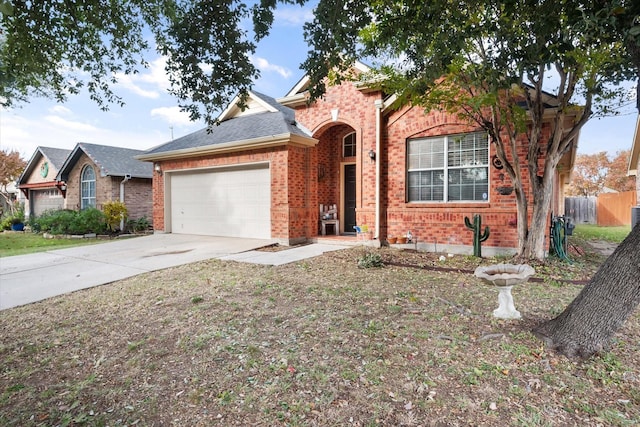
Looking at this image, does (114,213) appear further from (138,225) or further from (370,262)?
(370,262)

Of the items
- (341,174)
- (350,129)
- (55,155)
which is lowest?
(341,174)

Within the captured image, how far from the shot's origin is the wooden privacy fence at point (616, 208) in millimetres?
19578

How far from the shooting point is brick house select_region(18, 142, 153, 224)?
16922mm

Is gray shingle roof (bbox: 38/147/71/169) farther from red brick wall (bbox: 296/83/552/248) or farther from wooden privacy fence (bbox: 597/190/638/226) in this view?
wooden privacy fence (bbox: 597/190/638/226)

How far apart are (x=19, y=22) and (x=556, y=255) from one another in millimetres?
9845

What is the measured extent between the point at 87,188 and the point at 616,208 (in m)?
29.5

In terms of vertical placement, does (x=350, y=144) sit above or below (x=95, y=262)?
above

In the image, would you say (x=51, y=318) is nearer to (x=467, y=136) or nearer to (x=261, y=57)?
(x=261, y=57)

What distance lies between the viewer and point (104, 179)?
55.4 ft

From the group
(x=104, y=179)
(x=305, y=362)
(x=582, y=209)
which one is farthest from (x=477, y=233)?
(x=582, y=209)

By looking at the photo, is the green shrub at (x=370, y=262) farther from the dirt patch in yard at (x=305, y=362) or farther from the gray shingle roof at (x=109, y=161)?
the gray shingle roof at (x=109, y=161)

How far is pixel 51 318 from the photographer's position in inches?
182

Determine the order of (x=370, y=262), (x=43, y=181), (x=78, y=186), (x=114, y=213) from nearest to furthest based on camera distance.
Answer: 1. (x=370, y=262)
2. (x=114, y=213)
3. (x=78, y=186)
4. (x=43, y=181)

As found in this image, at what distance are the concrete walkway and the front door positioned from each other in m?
2.13
